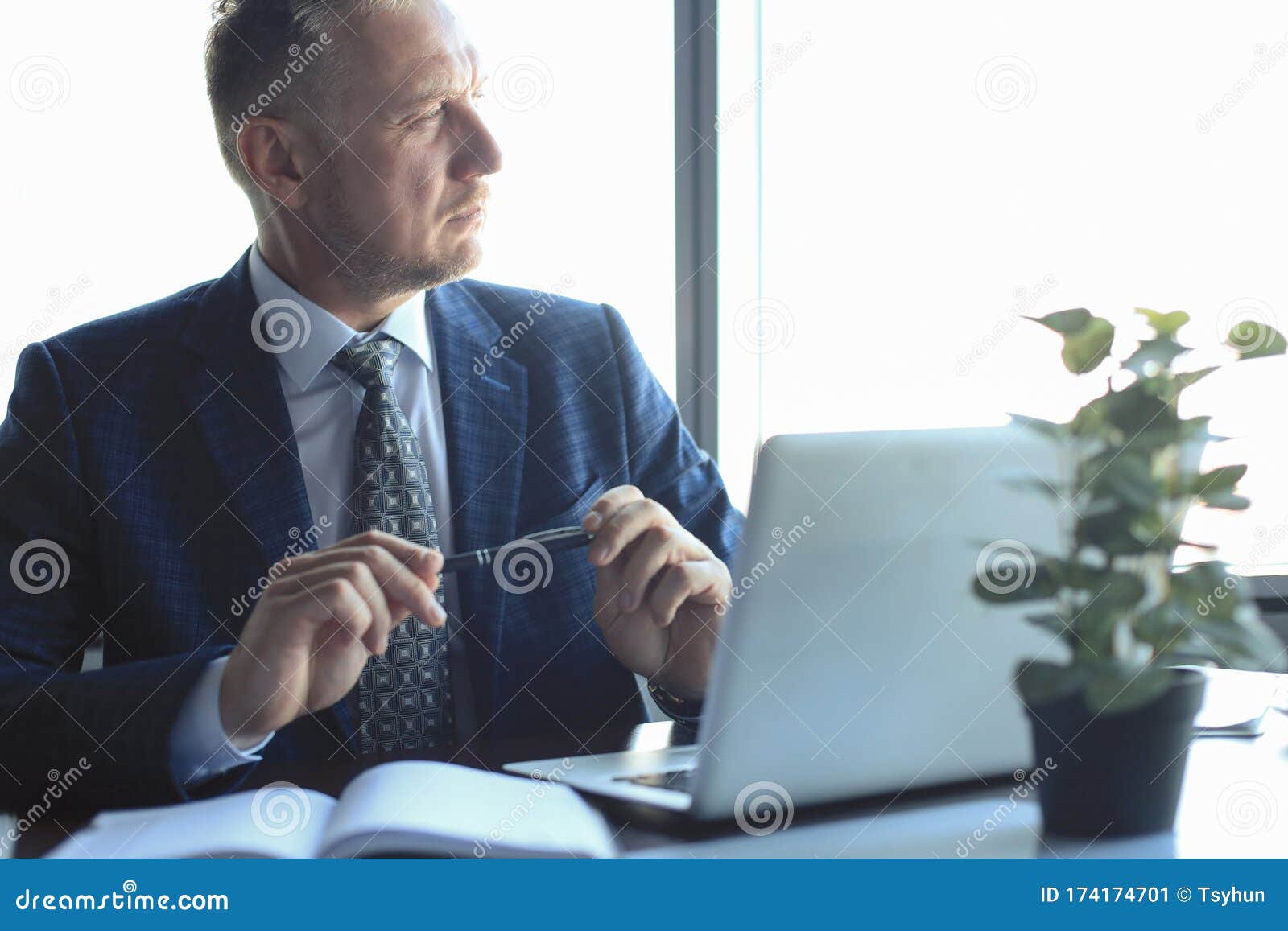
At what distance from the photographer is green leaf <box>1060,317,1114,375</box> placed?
79 cm

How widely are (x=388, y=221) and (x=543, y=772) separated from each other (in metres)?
1.01

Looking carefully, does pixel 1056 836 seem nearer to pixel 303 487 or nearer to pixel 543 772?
pixel 543 772

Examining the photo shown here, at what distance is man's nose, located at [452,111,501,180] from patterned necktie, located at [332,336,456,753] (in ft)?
1.17

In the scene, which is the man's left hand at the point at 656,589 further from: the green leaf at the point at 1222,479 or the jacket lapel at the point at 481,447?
the green leaf at the point at 1222,479

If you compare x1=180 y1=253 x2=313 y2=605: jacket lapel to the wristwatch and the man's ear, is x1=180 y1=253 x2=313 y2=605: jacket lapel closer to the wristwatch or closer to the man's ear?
the man's ear

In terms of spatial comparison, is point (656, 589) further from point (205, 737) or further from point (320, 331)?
point (320, 331)

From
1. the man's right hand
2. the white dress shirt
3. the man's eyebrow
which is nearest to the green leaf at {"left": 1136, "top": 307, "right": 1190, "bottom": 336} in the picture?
the man's right hand

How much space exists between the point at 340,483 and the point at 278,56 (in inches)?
28.7

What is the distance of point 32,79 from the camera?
6.69 feet

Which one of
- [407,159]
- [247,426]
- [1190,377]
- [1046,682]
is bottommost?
[1046,682]

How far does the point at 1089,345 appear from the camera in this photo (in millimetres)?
791

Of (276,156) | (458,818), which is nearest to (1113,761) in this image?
(458,818)

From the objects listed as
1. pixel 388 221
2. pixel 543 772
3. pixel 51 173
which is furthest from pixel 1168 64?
pixel 51 173

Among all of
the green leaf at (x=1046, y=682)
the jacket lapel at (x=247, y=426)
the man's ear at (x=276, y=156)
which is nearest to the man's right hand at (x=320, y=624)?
the jacket lapel at (x=247, y=426)
